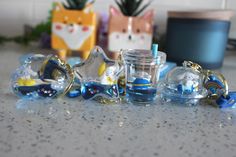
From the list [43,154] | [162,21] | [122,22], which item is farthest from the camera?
[162,21]

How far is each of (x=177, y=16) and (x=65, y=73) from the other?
422 millimetres

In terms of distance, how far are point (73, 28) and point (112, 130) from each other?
17.9 inches

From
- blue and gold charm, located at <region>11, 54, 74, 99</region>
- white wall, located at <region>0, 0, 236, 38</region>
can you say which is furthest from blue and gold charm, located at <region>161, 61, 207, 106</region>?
white wall, located at <region>0, 0, 236, 38</region>

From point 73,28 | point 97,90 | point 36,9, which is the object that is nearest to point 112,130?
point 97,90

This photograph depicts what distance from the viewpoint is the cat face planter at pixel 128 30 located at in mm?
769

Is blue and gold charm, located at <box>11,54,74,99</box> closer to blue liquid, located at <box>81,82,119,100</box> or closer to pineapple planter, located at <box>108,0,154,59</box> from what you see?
blue liquid, located at <box>81,82,119,100</box>

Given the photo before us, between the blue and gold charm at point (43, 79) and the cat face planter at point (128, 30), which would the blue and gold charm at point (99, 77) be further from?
the cat face planter at point (128, 30)

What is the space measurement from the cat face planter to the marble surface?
340 mm

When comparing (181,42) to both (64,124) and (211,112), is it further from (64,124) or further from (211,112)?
(64,124)

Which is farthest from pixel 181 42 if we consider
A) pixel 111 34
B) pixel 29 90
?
pixel 29 90

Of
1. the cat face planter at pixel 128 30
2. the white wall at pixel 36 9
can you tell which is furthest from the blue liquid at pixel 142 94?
the white wall at pixel 36 9

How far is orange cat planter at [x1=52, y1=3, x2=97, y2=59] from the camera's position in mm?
756

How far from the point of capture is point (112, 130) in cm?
35

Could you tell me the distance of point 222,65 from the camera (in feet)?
2.75
